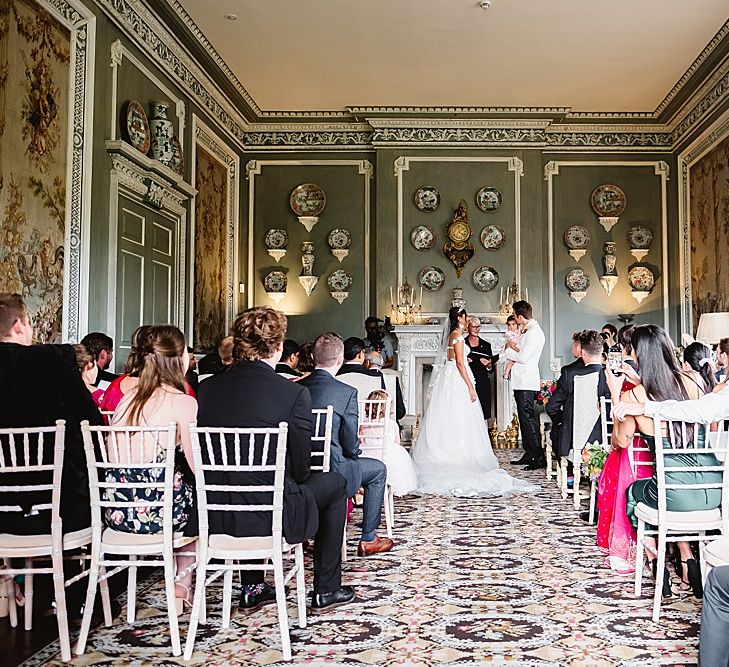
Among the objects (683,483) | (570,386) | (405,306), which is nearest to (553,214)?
(405,306)

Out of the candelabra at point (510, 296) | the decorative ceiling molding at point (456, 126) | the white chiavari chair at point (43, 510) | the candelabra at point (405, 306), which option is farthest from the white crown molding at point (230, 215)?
the white chiavari chair at point (43, 510)

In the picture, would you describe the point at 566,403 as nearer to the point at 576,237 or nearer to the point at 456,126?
the point at 576,237

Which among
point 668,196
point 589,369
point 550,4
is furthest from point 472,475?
point 668,196

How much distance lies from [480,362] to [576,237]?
2.96 m

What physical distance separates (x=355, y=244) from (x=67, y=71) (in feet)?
20.9

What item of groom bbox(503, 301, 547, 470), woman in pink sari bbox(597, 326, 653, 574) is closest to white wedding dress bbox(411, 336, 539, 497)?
groom bbox(503, 301, 547, 470)

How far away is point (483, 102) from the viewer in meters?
11.6

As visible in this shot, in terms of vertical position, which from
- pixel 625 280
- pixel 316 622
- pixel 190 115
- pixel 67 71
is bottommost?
pixel 316 622

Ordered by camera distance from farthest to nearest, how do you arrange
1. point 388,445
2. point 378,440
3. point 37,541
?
point 388,445, point 378,440, point 37,541

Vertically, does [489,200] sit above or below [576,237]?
above

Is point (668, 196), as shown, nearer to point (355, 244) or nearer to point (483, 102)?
point (483, 102)

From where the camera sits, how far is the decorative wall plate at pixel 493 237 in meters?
12.0

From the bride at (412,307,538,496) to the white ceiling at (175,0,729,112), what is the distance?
3.23 meters

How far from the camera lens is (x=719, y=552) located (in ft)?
9.93
